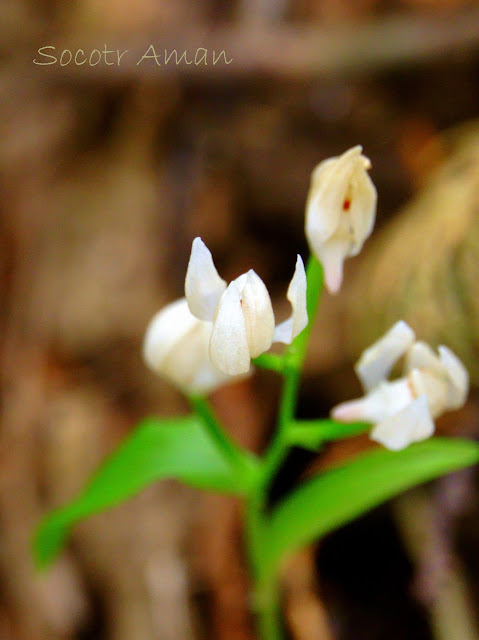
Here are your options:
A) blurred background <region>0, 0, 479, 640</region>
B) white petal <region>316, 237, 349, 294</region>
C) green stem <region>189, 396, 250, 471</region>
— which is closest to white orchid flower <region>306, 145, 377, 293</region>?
white petal <region>316, 237, 349, 294</region>

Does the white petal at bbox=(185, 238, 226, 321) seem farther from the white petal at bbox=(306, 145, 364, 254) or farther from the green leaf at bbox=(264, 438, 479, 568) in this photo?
the green leaf at bbox=(264, 438, 479, 568)

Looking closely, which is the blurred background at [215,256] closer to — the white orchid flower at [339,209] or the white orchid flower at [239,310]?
the white orchid flower at [339,209]

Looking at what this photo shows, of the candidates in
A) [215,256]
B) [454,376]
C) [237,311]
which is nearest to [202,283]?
[237,311]

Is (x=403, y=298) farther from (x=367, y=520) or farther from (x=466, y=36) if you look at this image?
(x=466, y=36)

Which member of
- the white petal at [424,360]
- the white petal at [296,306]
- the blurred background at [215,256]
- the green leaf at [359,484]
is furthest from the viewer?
the blurred background at [215,256]

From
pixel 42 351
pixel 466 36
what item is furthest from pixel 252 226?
pixel 466 36

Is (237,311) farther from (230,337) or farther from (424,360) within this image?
(424,360)

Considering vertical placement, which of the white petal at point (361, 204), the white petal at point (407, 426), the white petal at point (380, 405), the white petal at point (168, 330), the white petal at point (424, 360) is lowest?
the white petal at point (407, 426)

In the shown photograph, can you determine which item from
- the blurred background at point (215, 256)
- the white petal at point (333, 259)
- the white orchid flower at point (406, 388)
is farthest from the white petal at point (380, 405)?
the blurred background at point (215, 256)
